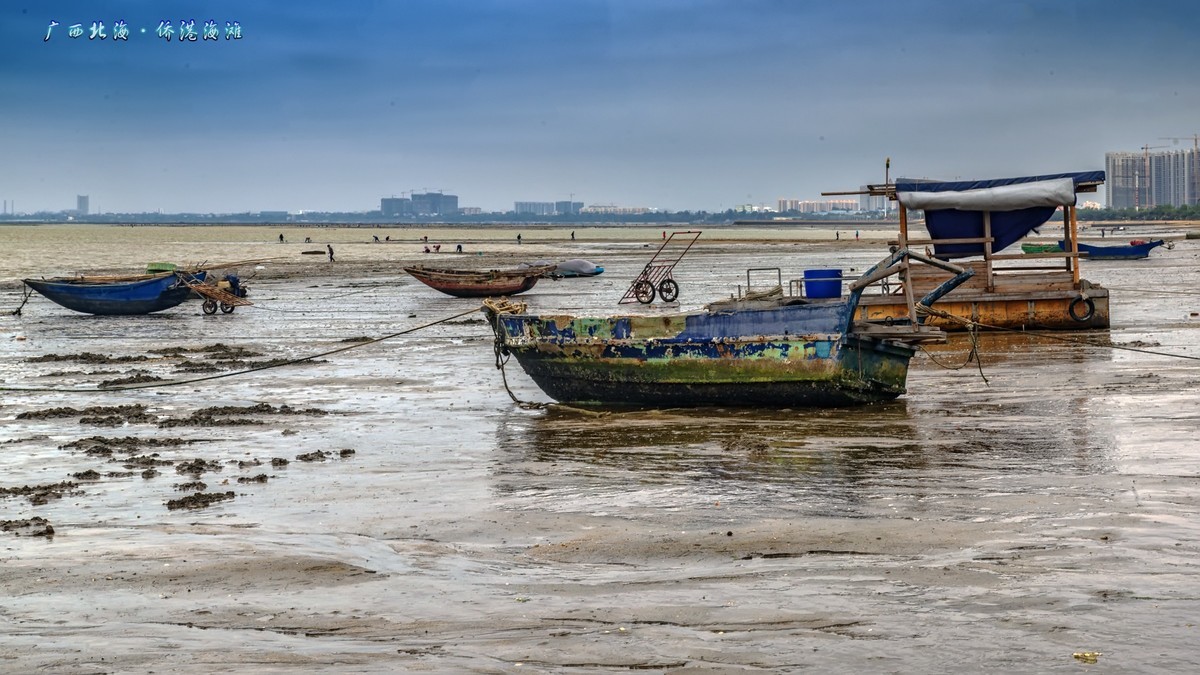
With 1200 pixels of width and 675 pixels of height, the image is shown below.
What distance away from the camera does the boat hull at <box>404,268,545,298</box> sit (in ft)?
121

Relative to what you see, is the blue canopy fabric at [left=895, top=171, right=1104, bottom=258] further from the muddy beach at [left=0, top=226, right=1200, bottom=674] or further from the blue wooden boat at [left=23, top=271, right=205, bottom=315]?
the blue wooden boat at [left=23, top=271, right=205, bottom=315]

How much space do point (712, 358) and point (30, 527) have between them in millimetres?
7606

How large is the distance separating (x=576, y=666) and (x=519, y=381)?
38.9ft

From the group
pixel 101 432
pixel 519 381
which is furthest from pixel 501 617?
pixel 519 381

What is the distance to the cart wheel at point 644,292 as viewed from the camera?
113 feet

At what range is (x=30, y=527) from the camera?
31.0 ft

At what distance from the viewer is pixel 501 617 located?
23.2 feet

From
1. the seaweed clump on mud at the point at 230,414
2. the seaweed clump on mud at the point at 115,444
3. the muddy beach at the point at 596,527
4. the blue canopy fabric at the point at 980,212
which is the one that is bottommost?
the muddy beach at the point at 596,527

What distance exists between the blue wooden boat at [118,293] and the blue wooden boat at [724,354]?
17479 millimetres

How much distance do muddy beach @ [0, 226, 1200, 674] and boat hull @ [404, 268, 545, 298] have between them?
18.5 metres

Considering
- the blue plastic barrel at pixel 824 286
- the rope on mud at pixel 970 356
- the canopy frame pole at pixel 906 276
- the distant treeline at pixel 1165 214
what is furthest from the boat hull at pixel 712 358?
the distant treeline at pixel 1165 214

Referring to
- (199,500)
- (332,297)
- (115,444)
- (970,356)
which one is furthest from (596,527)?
(332,297)

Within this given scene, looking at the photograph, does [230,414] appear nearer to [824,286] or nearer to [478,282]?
[824,286]

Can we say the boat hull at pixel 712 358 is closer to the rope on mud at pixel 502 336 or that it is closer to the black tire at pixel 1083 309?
the rope on mud at pixel 502 336
